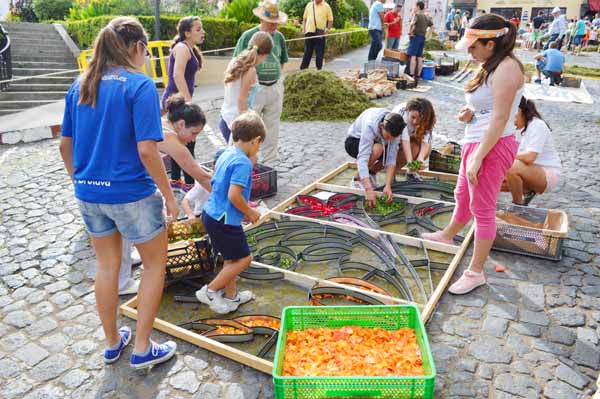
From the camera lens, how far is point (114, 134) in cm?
256

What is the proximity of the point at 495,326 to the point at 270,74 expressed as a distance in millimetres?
4046

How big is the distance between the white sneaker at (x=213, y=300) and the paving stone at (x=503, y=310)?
6.47 feet

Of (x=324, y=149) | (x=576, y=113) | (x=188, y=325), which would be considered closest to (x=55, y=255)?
(x=188, y=325)

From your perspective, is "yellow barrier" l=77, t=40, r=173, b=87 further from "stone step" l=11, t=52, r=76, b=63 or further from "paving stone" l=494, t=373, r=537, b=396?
"paving stone" l=494, t=373, r=537, b=396

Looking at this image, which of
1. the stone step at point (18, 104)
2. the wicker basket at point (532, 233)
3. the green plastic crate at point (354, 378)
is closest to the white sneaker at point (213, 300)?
the green plastic crate at point (354, 378)

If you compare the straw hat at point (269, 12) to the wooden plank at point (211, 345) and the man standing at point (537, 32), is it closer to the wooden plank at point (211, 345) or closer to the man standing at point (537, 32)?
the wooden plank at point (211, 345)

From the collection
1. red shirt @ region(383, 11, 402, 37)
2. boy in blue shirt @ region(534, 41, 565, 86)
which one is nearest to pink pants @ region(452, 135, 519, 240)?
boy in blue shirt @ region(534, 41, 565, 86)

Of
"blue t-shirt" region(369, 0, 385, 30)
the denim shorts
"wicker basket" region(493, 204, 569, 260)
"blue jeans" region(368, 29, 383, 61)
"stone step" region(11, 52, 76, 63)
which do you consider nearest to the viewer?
the denim shorts

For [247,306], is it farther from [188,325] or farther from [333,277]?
[333,277]

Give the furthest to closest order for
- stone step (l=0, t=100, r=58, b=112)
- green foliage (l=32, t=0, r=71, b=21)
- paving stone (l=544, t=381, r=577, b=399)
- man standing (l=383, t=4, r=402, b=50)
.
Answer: green foliage (l=32, t=0, r=71, b=21) < man standing (l=383, t=4, r=402, b=50) < stone step (l=0, t=100, r=58, b=112) < paving stone (l=544, t=381, r=577, b=399)

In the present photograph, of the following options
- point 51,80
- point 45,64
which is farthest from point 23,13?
point 51,80

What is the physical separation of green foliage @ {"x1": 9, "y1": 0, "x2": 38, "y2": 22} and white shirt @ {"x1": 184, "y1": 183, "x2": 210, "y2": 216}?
2100 cm

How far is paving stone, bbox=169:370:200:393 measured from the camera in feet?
9.57

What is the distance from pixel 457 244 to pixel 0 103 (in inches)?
421
